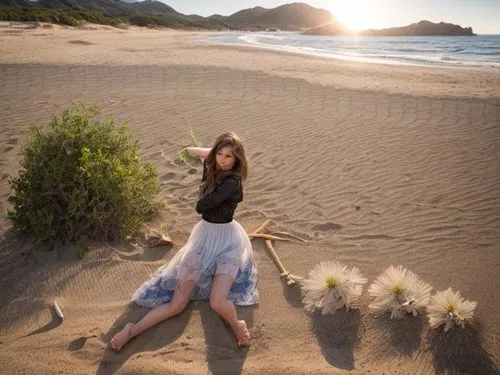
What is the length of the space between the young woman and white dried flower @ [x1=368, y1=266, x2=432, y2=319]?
3.39 feet

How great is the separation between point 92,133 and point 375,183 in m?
3.77

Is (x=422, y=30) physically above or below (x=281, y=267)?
above

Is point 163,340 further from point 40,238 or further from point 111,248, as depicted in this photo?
point 40,238

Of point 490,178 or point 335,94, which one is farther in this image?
point 335,94

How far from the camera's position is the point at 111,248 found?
3.82 m

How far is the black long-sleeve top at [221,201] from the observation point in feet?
10.4

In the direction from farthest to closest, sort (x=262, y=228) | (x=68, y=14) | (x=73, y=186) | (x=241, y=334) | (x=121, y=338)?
(x=68, y=14) < (x=262, y=228) < (x=73, y=186) < (x=241, y=334) < (x=121, y=338)

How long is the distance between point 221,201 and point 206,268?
0.55 meters

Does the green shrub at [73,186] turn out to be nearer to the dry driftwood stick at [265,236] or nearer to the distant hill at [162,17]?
the dry driftwood stick at [265,236]

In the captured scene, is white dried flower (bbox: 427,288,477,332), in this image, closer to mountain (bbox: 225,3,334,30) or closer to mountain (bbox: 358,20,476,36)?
mountain (bbox: 358,20,476,36)

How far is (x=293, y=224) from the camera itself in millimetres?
4629

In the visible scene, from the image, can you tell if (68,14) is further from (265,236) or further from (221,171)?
(221,171)

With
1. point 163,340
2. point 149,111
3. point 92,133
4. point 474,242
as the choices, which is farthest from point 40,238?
point 149,111

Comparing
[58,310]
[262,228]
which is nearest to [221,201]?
[262,228]
